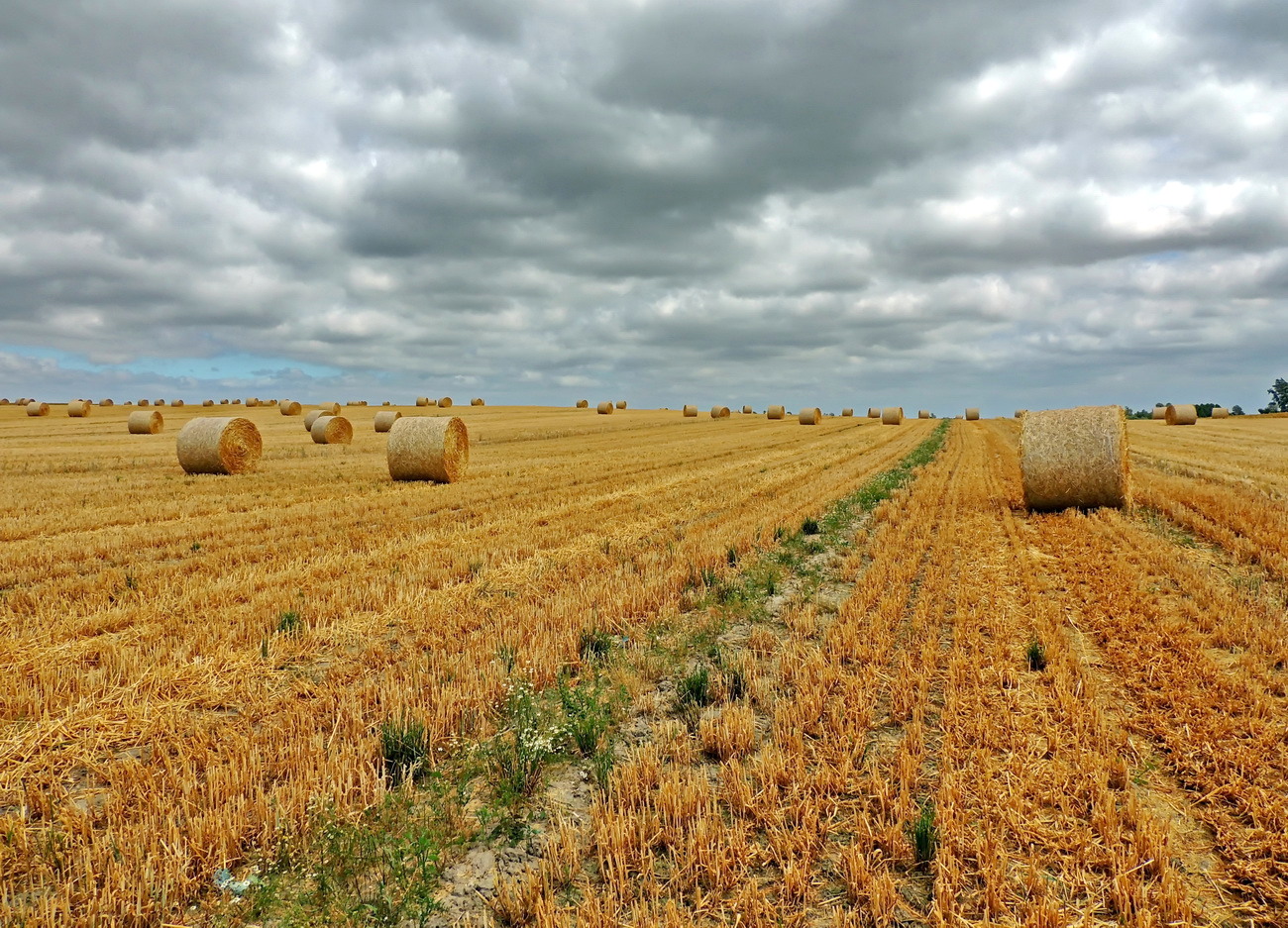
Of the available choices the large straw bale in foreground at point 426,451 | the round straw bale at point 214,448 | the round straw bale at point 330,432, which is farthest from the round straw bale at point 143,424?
the large straw bale in foreground at point 426,451

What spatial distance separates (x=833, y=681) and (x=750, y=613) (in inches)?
75.7

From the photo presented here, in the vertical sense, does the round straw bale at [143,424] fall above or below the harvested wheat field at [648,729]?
above

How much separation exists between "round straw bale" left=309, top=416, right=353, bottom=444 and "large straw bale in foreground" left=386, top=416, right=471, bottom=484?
48.3ft

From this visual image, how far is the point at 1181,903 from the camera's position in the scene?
2898 millimetres

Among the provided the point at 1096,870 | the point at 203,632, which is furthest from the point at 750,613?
the point at 203,632

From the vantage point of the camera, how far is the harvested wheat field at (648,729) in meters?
3.08

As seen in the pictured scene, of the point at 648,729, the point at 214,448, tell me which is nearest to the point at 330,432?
the point at 214,448

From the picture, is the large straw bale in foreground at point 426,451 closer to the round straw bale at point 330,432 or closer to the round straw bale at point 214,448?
the round straw bale at point 214,448

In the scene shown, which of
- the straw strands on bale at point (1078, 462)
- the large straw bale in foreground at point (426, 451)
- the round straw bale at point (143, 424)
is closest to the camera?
the straw strands on bale at point (1078, 462)

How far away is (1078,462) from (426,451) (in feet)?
48.4

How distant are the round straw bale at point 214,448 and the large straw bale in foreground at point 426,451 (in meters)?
5.37

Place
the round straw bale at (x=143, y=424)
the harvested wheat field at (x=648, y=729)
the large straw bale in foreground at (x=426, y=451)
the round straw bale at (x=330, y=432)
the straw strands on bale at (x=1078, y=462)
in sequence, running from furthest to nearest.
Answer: the round straw bale at (x=143, y=424) < the round straw bale at (x=330, y=432) < the large straw bale in foreground at (x=426, y=451) < the straw strands on bale at (x=1078, y=462) < the harvested wheat field at (x=648, y=729)

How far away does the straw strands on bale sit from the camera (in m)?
12.3

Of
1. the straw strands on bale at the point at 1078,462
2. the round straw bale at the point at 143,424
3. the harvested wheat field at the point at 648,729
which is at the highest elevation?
the round straw bale at the point at 143,424
